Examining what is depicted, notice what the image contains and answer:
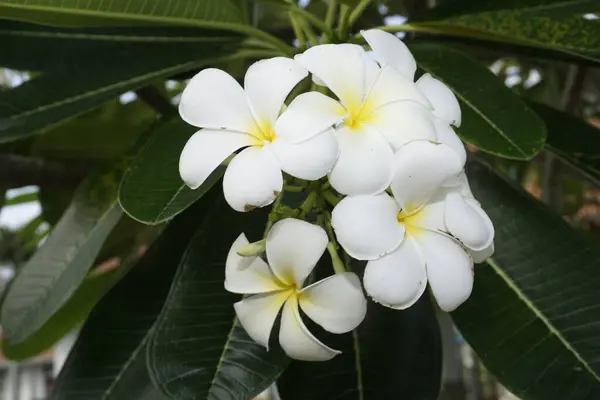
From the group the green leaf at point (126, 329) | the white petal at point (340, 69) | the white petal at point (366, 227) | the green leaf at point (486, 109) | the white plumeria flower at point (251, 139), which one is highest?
the white petal at point (340, 69)

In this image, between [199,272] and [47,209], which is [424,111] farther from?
[47,209]

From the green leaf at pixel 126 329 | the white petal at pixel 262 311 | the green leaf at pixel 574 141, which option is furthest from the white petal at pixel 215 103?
the green leaf at pixel 574 141

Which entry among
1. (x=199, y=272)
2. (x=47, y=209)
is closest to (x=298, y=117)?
(x=199, y=272)

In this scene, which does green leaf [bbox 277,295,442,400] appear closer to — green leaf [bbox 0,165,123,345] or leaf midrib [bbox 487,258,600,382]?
leaf midrib [bbox 487,258,600,382]

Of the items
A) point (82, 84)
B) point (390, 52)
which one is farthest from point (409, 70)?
point (82, 84)

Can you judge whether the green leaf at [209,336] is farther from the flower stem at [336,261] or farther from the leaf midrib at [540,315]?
the leaf midrib at [540,315]

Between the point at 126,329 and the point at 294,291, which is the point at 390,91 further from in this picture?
the point at 126,329
